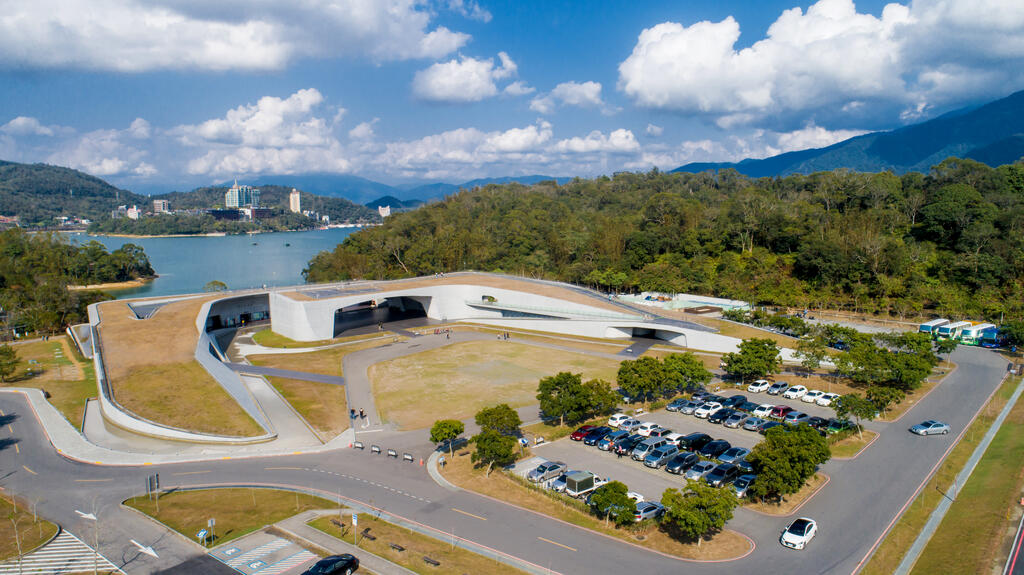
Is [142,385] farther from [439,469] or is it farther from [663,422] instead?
[663,422]

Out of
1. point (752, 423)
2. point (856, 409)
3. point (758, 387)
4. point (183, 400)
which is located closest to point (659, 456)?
point (752, 423)

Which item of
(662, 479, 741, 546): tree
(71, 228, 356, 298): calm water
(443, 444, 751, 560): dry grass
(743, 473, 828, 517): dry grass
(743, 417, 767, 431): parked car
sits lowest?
(71, 228, 356, 298): calm water

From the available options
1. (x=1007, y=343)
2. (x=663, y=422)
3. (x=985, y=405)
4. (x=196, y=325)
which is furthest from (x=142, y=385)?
(x=1007, y=343)

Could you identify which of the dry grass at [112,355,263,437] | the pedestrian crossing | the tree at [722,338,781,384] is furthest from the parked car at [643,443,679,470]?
the pedestrian crossing

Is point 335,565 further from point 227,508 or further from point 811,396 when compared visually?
point 811,396

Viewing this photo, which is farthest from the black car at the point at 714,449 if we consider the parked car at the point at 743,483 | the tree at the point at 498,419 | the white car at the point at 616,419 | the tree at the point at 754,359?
the tree at the point at 754,359

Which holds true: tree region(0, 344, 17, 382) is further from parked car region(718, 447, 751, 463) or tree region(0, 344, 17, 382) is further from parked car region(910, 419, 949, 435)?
parked car region(910, 419, 949, 435)
